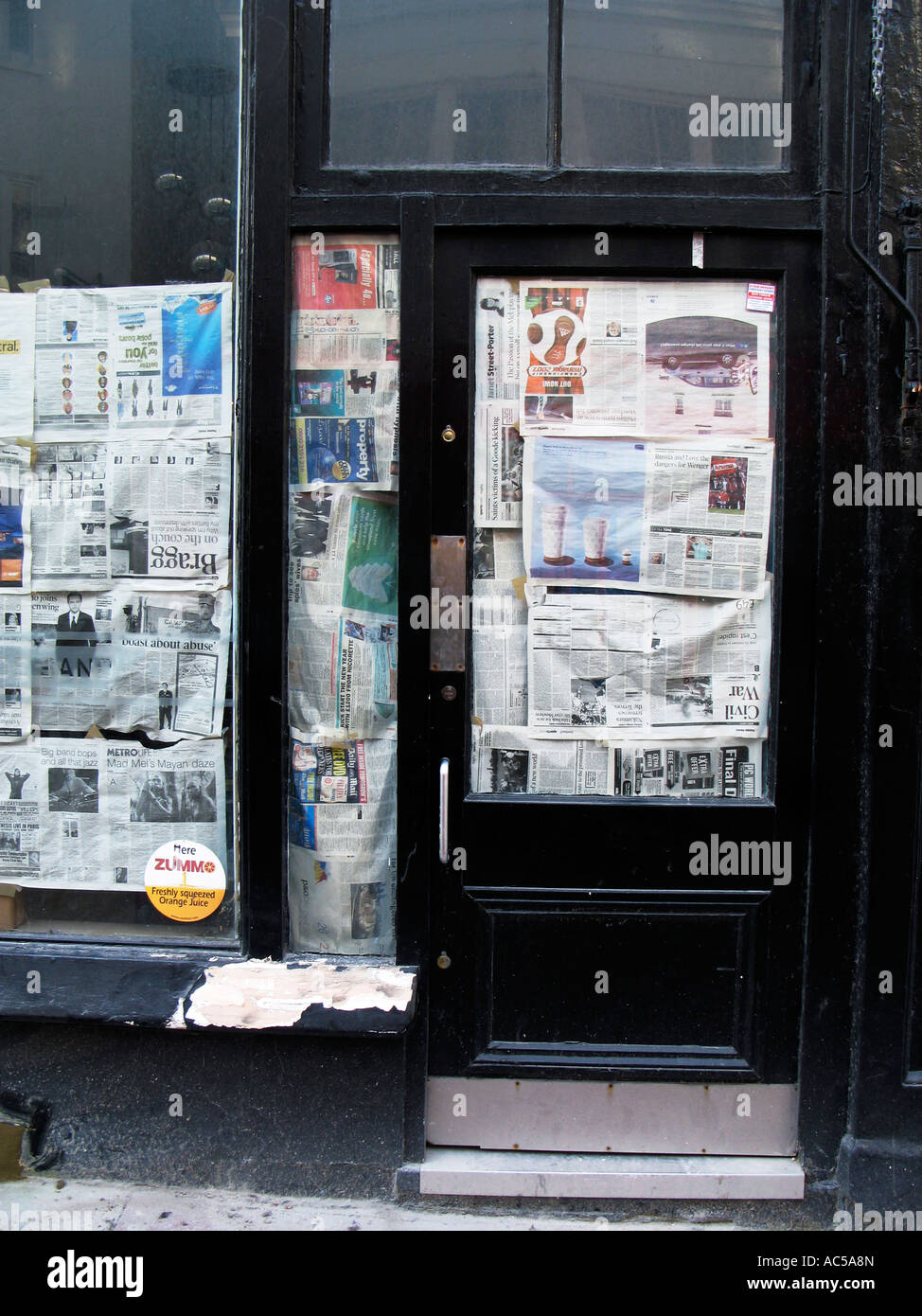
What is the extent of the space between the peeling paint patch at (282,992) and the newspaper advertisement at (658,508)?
1414mm

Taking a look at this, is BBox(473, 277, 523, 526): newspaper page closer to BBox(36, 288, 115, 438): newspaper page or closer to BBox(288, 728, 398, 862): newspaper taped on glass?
BBox(288, 728, 398, 862): newspaper taped on glass

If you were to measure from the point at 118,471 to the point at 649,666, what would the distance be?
1828mm

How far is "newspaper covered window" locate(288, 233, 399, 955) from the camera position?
2836mm

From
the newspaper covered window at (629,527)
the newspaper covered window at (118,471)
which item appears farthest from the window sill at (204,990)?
the newspaper covered window at (629,527)

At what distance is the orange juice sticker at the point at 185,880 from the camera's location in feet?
9.68

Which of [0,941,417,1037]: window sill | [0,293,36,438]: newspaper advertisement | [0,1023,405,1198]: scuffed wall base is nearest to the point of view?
[0,941,417,1037]: window sill

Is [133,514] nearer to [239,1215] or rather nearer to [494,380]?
[494,380]

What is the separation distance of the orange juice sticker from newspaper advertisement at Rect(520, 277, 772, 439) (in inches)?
68.6

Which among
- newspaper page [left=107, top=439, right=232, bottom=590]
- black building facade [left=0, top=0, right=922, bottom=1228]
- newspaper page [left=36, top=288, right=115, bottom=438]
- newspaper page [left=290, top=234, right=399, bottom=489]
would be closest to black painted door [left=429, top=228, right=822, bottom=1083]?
black building facade [left=0, top=0, right=922, bottom=1228]

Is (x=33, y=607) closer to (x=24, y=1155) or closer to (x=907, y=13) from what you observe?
(x=24, y=1155)

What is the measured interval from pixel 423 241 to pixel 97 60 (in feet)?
4.11

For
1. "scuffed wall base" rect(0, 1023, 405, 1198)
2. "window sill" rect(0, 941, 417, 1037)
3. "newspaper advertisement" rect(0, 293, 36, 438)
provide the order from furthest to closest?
"newspaper advertisement" rect(0, 293, 36, 438), "scuffed wall base" rect(0, 1023, 405, 1198), "window sill" rect(0, 941, 417, 1037)

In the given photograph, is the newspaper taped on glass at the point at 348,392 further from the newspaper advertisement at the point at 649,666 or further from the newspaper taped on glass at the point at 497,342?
the newspaper advertisement at the point at 649,666

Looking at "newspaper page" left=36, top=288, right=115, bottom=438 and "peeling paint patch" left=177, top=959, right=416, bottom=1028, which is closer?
"peeling paint patch" left=177, top=959, right=416, bottom=1028
